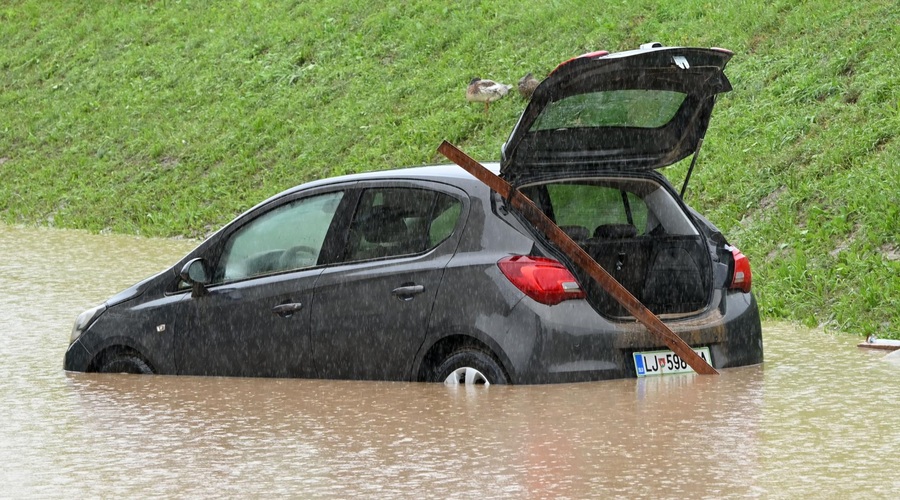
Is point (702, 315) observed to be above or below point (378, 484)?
above

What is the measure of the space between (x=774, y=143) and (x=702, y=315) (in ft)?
24.0

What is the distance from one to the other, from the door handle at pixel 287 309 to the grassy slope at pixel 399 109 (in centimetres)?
446

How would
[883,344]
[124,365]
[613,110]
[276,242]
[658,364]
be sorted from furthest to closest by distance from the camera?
1. [883,344]
2. [124,365]
3. [276,242]
4. [613,110]
5. [658,364]

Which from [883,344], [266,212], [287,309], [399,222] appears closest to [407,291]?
[399,222]

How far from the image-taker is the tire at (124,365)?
9422 millimetres

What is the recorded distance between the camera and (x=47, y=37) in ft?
108

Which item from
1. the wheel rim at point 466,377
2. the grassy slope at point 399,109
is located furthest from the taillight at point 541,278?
the grassy slope at point 399,109

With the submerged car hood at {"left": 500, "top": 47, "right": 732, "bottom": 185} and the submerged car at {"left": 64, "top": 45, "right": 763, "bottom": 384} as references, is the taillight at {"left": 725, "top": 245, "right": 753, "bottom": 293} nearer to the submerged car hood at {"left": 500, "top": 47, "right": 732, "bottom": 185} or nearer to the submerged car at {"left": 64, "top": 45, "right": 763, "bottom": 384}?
the submerged car at {"left": 64, "top": 45, "right": 763, "bottom": 384}

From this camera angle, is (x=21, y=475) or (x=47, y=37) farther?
(x=47, y=37)

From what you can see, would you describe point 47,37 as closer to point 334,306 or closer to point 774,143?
point 774,143

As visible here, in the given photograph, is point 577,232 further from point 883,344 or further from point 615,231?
point 883,344

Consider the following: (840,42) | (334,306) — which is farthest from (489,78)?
(334,306)

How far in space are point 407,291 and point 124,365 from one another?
2328 mm

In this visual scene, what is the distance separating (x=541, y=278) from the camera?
7.87m
